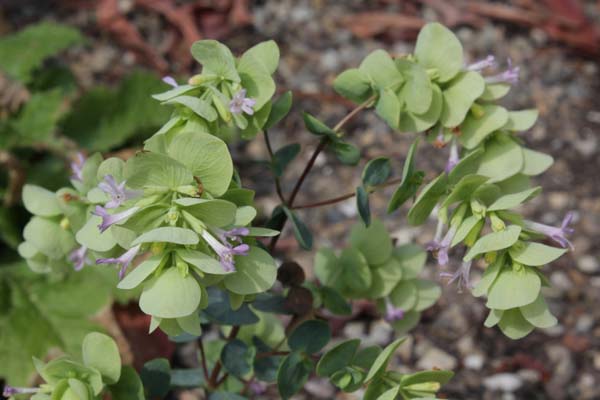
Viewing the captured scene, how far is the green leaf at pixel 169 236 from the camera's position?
2.43 feet

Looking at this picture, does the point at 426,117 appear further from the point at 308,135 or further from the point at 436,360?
the point at 308,135

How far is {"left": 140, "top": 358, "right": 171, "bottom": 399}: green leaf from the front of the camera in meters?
1.06

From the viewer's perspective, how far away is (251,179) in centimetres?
212

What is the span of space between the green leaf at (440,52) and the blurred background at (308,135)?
72cm

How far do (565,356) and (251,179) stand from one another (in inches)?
34.4

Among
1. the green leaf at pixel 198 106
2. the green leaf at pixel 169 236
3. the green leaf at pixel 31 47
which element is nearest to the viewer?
the green leaf at pixel 169 236

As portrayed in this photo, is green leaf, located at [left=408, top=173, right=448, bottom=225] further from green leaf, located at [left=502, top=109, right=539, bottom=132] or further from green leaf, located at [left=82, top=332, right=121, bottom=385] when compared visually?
green leaf, located at [left=82, top=332, right=121, bottom=385]

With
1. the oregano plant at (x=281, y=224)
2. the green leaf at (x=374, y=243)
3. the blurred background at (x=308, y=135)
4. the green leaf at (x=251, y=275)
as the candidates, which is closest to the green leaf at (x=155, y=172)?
the oregano plant at (x=281, y=224)

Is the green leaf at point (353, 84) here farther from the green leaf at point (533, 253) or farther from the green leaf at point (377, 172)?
the green leaf at point (533, 253)

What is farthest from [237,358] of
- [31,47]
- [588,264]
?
[31,47]

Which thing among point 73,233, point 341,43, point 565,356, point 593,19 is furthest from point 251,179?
point 593,19

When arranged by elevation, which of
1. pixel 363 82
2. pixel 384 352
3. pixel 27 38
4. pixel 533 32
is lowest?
pixel 533 32

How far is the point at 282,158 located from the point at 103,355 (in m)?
0.34

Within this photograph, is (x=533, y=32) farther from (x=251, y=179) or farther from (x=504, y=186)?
(x=504, y=186)
